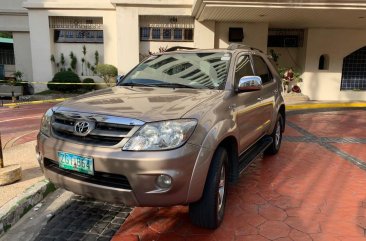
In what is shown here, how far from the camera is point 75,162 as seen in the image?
292cm

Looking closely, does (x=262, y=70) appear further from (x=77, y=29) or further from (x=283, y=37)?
(x=77, y=29)

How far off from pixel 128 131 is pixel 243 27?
1215 cm

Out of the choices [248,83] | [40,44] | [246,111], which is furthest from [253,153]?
[40,44]

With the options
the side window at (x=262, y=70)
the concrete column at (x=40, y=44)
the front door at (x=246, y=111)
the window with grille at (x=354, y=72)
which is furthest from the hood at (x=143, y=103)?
the concrete column at (x=40, y=44)

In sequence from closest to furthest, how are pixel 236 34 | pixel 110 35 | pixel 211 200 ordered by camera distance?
pixel 211 200 < pixel 236 34 < pixel 110 35

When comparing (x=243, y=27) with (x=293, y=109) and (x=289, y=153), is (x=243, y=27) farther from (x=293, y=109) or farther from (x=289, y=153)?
(x=289, y=153)

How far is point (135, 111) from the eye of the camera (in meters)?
2.91

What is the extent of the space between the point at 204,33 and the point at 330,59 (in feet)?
18.4

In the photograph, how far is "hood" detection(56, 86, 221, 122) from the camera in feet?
9.40

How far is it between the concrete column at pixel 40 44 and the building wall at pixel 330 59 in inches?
468

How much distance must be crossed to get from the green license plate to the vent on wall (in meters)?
11.9

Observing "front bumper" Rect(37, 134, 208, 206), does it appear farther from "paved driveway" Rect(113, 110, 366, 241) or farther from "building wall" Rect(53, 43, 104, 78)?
"building wall" Rect(53, 43, 104, 78)

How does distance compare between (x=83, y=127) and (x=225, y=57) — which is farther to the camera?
(x=225, y=57)

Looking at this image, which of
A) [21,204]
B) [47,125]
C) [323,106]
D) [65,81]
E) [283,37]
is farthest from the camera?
[283,37]
